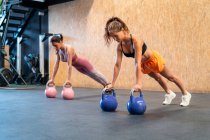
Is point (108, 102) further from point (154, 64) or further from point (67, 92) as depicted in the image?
point (67, 92)

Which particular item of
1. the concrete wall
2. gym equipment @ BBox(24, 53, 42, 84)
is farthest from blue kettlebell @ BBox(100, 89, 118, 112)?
gym equipment @ BBox(24, 53, 42, 84)

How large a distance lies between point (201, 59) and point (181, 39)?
53 cm

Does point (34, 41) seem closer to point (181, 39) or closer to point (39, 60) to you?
point (39, 60)

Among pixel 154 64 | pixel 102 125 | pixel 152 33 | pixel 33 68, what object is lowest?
pixel 102 125

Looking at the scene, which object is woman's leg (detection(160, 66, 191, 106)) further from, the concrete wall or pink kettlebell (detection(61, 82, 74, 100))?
the concrete wall

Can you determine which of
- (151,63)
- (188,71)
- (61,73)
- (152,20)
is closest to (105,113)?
(151,63)

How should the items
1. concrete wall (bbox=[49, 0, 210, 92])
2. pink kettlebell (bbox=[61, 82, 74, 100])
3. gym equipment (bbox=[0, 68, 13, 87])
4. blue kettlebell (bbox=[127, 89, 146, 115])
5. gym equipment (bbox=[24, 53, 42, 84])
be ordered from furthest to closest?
1. gym equipment (bbox=[24, 53, 42, 84])
2. gym equipment (bbox=[0, 68, 13, 87])
3. concrete wall (bbox=[49, 0, 210, 92])
4. pink kettlebell (bbox=[61, 82, 74, 100])
5. blue kettlebell (bbox=[127, 89, 146, 115])

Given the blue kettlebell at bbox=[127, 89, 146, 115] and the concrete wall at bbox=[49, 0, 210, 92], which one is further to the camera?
the concrete wall at bbox=[49, 0, 210, 92]

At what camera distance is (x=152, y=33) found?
5.59 metres

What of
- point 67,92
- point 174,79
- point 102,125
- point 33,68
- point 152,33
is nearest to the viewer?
point 102,125

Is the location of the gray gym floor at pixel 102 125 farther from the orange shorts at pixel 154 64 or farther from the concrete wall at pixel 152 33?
the concrete wall at pixel 152 33

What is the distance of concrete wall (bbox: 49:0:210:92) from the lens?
5.04 metres

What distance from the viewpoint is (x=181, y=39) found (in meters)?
5.25

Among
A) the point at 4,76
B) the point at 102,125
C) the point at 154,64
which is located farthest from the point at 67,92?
the point at 4,76
